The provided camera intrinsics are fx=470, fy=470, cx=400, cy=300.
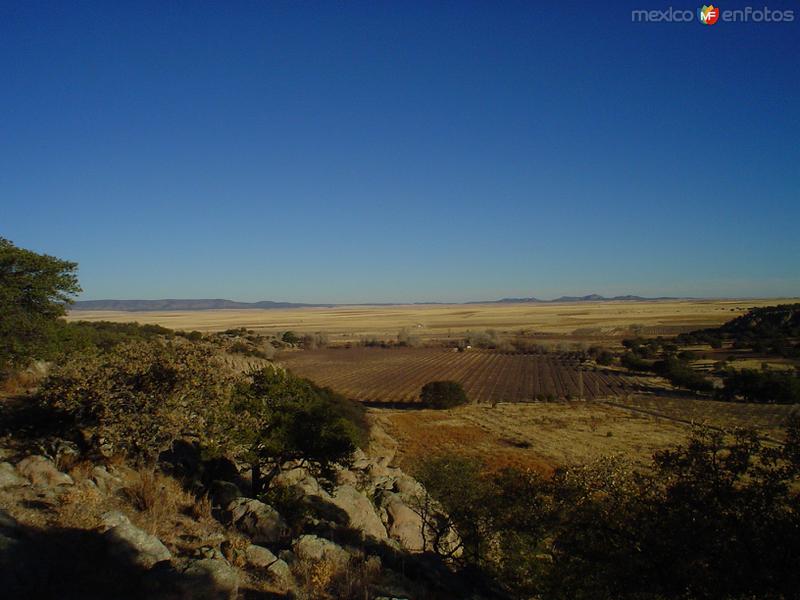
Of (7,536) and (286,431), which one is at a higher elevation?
(7,536)

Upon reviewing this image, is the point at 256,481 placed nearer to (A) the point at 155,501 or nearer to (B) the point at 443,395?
(A) the point at 155,501

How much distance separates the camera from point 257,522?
437 inches

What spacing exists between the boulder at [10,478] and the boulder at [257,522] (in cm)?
437

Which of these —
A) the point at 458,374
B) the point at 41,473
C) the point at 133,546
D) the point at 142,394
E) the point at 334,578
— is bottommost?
the point at 458,374

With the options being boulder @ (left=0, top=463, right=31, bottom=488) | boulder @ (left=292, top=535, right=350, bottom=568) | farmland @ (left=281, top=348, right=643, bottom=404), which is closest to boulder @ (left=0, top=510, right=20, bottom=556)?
boulder @ (left=0, top=463, right=31, bottom=488)

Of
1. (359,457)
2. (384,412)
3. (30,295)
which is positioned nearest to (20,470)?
(30,295)

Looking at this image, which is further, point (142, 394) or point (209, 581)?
point (142, 394)

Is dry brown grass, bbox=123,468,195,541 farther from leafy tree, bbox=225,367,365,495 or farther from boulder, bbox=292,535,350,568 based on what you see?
leafy tree, bbox=225,367,365,495

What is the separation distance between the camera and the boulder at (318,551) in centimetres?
948

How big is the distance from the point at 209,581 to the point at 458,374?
2579 inches

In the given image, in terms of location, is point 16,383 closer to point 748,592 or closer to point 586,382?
point 748,592

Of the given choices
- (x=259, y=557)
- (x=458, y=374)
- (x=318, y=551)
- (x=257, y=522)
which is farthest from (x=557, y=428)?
(x=259, y=557)

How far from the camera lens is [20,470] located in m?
10.4

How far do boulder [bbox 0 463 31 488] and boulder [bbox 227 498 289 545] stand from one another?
4367 mm
